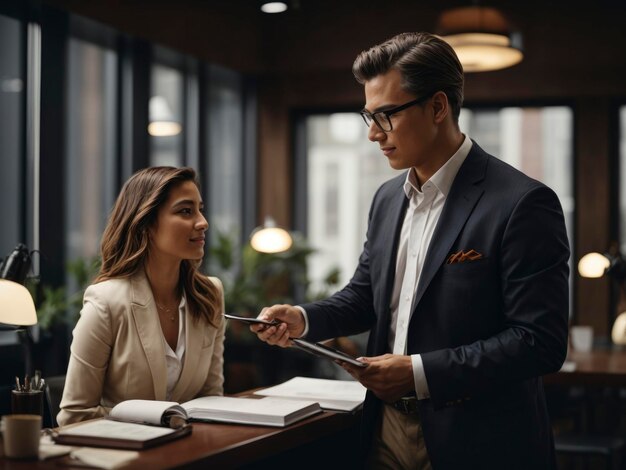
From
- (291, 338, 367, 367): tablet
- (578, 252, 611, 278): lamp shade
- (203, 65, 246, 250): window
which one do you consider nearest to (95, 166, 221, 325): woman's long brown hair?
(291, 338, 367, 367): tablet

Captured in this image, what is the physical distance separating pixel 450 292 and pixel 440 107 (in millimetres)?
525

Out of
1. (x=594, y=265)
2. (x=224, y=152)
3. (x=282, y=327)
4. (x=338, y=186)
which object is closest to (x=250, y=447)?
(x=282, y=327)

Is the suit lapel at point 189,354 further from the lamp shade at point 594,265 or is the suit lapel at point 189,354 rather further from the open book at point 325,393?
the lamp shade at point 594,265

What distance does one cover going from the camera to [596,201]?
7316 mm

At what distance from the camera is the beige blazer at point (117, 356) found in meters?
2.60

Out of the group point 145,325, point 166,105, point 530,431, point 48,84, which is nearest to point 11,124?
point 48,84

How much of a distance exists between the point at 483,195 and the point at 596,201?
535cm

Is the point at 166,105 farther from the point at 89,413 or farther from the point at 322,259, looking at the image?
the point at 89,413

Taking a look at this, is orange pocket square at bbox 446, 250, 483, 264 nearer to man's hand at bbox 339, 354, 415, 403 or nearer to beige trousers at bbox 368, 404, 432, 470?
man's hand at bbox 339, 354, 415, 403

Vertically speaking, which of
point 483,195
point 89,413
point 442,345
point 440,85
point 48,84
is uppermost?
point 48,84

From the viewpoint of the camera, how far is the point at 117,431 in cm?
206

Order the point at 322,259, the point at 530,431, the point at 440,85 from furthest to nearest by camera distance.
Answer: the point at 322,259 < the point at 440,85 < the point at 530,431

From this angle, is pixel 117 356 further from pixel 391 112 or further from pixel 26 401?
pixel 391 112

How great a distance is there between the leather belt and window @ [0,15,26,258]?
11.7 ft
